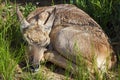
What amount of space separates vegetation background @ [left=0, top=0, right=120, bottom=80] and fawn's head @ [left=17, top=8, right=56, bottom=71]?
0.52 ft

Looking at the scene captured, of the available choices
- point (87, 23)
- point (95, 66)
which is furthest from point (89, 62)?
point (87, 23)

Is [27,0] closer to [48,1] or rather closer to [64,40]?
[48,1]

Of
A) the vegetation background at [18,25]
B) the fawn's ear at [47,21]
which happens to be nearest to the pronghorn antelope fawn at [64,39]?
the fawn's ear at [47,21]

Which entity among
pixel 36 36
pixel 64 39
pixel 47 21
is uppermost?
pixel 47 21

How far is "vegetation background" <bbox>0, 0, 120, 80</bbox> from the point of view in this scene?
6.46 meters

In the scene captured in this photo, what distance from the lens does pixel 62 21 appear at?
7508 mm

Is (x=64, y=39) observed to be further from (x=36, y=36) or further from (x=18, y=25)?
(x=18, y=25)

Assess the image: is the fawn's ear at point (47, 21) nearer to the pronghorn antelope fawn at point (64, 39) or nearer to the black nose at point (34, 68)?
the pronghorn antelope fawn at point (64, 39)

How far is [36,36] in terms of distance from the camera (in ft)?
22.5

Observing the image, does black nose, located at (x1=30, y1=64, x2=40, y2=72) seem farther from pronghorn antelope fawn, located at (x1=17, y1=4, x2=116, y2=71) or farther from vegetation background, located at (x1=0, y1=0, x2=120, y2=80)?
vegetation background, located at (x1=0, y1=0, x2=120, y2=80)

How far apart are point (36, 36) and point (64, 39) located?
1.61ft

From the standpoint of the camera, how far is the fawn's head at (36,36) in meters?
6.82

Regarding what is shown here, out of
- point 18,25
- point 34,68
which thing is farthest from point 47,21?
point 34,68

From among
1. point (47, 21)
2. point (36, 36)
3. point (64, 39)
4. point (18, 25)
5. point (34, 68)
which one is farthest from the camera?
point (18, 25)
